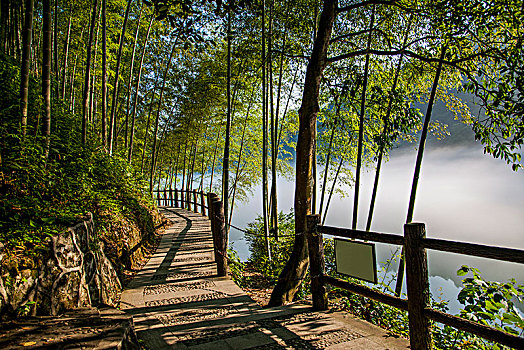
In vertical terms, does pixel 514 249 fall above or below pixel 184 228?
above

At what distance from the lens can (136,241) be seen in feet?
16.2

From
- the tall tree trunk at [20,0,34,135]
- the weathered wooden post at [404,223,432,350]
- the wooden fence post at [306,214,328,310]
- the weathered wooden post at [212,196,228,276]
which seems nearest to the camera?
the weathered wooden post at [404,223,432,350]

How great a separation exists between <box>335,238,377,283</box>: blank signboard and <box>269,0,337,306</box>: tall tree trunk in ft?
2.09

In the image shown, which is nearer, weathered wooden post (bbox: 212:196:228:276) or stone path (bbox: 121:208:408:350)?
stone path (bbox: 121:208:408:350)

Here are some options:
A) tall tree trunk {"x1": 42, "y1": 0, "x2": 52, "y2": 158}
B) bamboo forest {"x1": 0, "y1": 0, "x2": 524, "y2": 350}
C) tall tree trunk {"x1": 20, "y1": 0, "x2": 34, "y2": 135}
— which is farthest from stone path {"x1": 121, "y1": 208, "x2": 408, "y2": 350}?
tall tree trunk {"x1": 20, "y1": 0, "x2": 34, "y2": 135}

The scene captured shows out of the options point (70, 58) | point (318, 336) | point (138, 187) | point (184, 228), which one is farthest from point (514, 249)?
point (70, 58)

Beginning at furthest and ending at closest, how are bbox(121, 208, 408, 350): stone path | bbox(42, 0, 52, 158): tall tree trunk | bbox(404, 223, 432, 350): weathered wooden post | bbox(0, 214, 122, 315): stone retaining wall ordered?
bbox(42, 0, 52, 158): tall tree trunk
bbox(121, 208, 408, 350): stone path
bbox(404, 223, 432, 350): weathered wooden post
bbox(0, 214, 122, 315): stone retaining wall

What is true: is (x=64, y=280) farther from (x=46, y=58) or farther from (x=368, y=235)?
(x=368, y=235)

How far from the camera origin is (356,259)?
2521 millimetres

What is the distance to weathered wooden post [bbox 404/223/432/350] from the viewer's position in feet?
6.42

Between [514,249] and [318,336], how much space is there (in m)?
1.52

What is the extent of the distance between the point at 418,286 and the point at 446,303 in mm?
1889

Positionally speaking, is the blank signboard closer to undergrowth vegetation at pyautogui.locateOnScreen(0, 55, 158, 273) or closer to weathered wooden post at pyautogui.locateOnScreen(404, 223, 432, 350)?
weathered wooden post at pyautogui.locateOnScreen(404, 223, 432, 350)

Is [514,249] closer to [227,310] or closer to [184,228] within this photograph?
[227,310]
